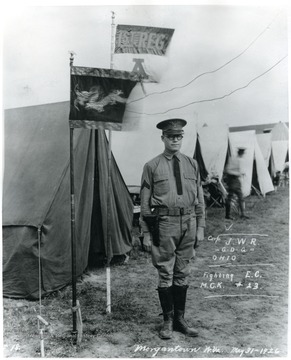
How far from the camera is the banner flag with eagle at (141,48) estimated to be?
3104mm

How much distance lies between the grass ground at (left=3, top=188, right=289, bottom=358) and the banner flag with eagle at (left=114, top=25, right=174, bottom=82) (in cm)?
211

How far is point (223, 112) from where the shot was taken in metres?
5.45

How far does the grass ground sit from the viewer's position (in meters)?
2.79

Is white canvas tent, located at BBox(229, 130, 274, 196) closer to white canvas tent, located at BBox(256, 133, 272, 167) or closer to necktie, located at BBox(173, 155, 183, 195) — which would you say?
white canvas tent, located at BBox(256, 133, 272, 167)

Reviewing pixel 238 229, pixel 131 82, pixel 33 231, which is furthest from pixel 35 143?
pixel 238 229

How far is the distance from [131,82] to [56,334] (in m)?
2.14

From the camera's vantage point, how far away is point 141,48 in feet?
10.2

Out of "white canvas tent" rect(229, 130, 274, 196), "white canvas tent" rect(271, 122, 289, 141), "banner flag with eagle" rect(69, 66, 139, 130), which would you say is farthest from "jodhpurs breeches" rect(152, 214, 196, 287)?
"white canvas tent" rect(229, 130, 274, 196)

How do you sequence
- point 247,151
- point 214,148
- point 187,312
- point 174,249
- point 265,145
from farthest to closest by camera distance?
point 265,145, point 247,151, point 214,148, point 187,312, point 174,249

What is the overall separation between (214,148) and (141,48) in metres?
4.30

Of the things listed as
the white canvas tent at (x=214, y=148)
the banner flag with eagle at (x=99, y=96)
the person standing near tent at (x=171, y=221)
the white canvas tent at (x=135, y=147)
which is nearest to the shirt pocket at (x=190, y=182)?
the person standing near tent at (x=171, y=221)

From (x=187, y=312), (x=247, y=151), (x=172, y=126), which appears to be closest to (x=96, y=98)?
(x=172, y=126)

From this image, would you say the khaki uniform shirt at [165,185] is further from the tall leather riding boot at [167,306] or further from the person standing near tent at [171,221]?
the tall leather riding boot at [167,306]

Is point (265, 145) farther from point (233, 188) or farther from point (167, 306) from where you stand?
point (167, 306)
